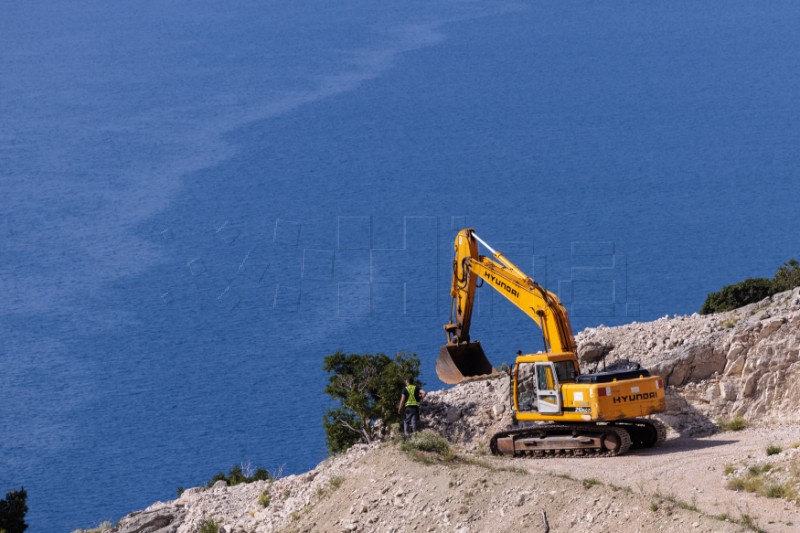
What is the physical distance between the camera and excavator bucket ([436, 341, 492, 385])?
113 feet

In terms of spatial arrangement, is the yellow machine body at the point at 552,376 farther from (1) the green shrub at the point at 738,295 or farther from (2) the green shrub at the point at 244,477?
(1) the green shrub at the point at 738,295

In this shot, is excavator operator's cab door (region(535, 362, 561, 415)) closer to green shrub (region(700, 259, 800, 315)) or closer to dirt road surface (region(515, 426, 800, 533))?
dirt road surface (region(515, 426, 800, 533))

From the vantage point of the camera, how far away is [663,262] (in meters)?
78.0

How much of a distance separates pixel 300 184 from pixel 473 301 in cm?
6101

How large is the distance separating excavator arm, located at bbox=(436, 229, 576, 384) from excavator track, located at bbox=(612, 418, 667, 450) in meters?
2.05

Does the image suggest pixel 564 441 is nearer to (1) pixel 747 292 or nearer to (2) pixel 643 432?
(2) pixel 643 432

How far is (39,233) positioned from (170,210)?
8.02m

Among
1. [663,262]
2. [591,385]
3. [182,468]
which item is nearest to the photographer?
[591,385]

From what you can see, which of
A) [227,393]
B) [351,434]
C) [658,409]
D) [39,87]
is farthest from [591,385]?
[39,87]

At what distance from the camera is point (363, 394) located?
32.5 m

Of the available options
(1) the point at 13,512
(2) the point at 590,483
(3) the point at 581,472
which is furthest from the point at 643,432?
(1) the point at 13,512

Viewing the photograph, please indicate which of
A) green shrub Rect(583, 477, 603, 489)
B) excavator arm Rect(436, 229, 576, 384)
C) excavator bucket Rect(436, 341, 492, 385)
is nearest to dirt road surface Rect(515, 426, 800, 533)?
green shrub Rect(583, 477, 603, 489)

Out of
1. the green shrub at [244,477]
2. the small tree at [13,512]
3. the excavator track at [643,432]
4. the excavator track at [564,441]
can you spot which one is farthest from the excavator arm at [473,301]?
the small tree at [13,512]

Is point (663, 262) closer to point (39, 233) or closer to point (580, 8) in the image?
point (39, 233)
